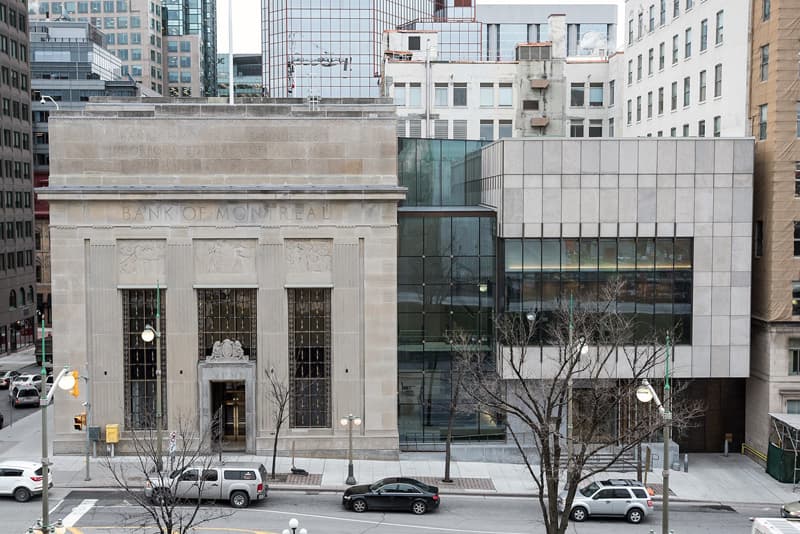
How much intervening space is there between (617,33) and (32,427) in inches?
3496

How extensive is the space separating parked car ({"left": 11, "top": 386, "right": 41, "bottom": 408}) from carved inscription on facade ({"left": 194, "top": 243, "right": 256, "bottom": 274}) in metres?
19.7

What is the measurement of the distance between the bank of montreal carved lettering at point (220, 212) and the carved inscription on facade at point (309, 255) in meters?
1.12

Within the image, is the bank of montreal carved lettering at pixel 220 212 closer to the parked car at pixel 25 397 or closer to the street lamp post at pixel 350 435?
the street lamp post at pixel 350 435

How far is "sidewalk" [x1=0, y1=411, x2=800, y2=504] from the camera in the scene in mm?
38750

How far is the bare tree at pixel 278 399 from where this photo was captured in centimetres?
3983

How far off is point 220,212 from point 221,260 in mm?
2215

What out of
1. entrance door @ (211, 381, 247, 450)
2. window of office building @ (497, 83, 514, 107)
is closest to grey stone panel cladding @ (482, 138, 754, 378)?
entrance door @ (211, 381, 247, 450)

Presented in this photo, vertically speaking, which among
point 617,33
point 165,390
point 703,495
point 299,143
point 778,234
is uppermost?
point 617,33

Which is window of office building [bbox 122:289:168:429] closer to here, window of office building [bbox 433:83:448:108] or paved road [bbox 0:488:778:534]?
paved road [bbox 0:488:778:534]

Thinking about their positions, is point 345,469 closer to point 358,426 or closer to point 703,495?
point 358,426

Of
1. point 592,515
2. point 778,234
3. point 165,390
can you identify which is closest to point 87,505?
point 165,390

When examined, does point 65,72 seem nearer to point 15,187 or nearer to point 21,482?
point 15,187

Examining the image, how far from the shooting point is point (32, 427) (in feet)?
161

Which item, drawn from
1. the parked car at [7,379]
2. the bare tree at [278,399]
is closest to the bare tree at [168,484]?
the bare tree at [278,399]
